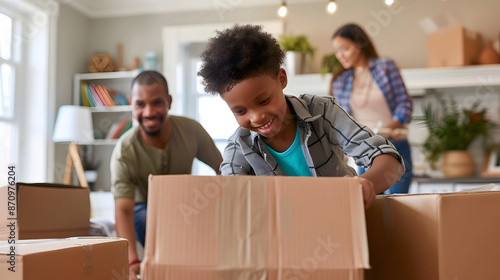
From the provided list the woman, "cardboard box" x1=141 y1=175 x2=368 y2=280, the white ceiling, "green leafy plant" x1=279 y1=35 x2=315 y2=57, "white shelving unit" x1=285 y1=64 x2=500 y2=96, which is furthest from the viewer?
the white ceiling

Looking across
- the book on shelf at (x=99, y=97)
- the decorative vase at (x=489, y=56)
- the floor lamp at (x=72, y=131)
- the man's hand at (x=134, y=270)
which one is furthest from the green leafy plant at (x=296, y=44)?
the man's hand at (x=134, y=270)

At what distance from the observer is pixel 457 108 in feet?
13.8

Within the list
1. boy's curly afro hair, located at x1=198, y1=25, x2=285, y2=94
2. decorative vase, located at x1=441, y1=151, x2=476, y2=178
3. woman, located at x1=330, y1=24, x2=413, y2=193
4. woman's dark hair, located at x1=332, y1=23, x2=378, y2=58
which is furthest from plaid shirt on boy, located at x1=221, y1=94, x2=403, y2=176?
decorative vase, located at x1=441, y1=151, x2=476, y2=178

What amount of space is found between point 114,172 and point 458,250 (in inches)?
60.8

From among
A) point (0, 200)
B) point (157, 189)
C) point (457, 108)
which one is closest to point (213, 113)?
point (457, 108)

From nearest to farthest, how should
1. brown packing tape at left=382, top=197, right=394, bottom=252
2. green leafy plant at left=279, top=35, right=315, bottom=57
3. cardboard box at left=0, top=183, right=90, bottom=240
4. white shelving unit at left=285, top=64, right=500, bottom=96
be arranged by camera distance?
brown packing tape at left=382, top=197, right=394, bottom=252 → cardboard box at left=0, top=183, right=90, bottom=240 → white shelving unit at left=285, top=64, right=500, bottom=96 → green leafy plant at left=279, top=35, right=315, bottom=57

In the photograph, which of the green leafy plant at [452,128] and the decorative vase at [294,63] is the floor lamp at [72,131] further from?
the green leafy plant at [452,128]

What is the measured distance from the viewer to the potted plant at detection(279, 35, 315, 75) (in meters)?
4.30

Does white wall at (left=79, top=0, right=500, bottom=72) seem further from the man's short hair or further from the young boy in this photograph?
the young boy

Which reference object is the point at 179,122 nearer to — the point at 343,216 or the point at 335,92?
the point at 335,92

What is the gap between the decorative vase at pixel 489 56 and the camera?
3.96m

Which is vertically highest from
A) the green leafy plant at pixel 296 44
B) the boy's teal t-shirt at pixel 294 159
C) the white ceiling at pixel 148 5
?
the white ceiling at pixel 148 5

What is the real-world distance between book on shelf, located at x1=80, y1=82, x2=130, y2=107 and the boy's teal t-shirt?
360 cm

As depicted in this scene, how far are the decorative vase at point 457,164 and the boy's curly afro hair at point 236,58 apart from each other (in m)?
3.10
